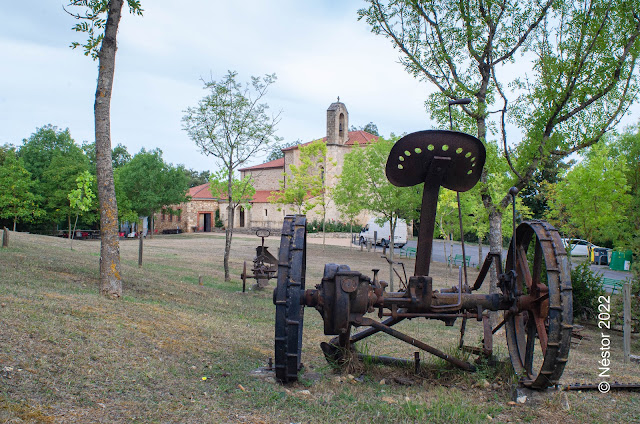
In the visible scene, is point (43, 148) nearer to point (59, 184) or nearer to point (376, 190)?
point (59, 184)

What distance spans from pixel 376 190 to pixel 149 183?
2244 cm

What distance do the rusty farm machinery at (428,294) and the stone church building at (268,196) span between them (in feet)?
148

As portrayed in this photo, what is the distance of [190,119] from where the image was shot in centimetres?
1585

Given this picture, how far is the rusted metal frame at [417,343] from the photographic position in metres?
4.88

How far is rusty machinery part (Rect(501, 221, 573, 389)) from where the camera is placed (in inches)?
166

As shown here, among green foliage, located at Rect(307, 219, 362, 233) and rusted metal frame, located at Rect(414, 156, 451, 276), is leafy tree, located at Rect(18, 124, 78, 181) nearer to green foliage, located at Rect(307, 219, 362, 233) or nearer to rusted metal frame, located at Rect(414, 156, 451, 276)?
green foliage, located at Rect(307, 219, 362, 233)

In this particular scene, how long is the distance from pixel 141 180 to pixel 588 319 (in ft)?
121

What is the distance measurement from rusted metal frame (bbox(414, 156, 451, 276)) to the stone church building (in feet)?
148

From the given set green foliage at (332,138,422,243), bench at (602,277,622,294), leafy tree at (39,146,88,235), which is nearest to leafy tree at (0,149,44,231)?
leafy tree at (39,146,88,235)

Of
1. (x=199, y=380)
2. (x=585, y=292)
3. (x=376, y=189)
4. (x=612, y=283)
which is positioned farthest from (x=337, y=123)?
(x=199, y=380)

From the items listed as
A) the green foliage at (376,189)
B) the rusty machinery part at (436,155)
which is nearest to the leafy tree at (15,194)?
the green foliage at (376,189)

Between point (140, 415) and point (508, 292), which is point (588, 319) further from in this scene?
point (140, 415)

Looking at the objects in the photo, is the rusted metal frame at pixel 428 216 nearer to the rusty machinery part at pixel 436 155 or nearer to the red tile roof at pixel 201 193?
the rusty machinery part at pixel 436 155

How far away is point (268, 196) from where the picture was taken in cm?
5431
